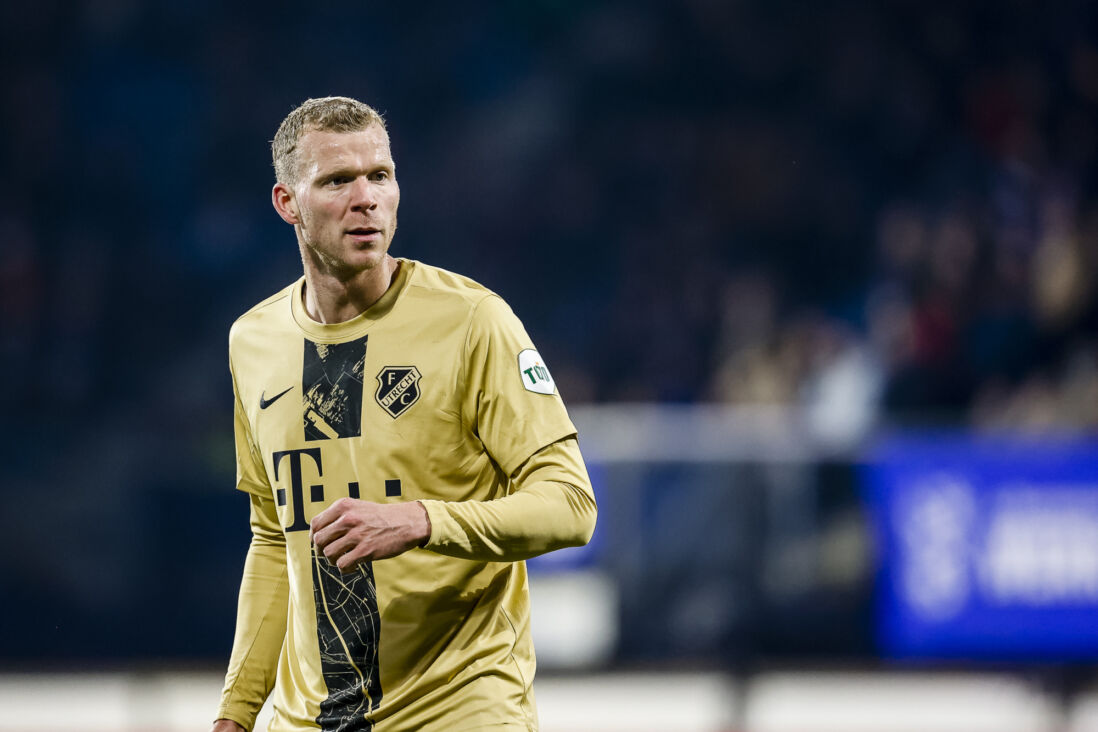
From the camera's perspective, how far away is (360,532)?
8.66 feet

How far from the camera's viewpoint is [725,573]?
338 inches

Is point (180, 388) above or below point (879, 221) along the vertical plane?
below

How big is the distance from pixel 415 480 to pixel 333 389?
0.29 meters

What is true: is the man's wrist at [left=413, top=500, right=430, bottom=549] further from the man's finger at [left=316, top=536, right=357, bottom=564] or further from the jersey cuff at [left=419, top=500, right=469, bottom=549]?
the man's finger at [left=316, top=536, right=357, bottom=564]

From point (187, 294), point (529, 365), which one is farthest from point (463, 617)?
point (187, 294)

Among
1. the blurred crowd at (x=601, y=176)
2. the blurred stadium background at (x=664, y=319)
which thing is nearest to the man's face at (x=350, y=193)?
the blurred stadium background at (x=664, y=319)

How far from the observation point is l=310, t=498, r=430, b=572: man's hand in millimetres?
2641

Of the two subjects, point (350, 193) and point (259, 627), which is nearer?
point (350, 193)

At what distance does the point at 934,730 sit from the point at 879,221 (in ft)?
16.2

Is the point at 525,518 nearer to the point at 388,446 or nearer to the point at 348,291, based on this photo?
the point at 388,446

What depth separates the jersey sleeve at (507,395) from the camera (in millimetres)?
3002

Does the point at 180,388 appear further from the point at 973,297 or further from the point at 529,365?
the point at 529,365

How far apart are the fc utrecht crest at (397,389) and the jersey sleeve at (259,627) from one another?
1.58 feet

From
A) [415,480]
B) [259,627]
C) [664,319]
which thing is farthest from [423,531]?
[664,319]
